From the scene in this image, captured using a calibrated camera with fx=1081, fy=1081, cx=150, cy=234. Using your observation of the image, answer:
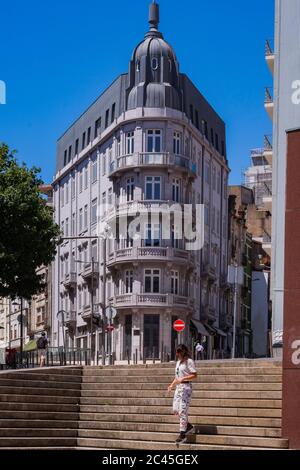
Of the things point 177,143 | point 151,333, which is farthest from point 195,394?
point 177,143

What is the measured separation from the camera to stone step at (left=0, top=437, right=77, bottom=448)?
21797 mm

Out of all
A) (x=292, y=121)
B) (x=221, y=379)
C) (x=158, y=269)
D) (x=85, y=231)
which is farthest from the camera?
(x=85, y=231)

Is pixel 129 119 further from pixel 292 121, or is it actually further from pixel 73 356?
pixel 292 121

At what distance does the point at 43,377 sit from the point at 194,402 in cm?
465

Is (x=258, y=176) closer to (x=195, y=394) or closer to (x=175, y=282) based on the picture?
(x=175, y=282)

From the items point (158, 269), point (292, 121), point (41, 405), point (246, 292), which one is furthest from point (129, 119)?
point (41, 405)

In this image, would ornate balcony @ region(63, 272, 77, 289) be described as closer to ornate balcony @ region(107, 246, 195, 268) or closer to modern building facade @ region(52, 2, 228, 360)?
modern building facade @ region(52, 2, 228, 360)

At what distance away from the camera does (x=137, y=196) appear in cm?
7369

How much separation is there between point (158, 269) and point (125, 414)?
4932cm

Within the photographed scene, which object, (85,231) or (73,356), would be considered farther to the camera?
(85,231)

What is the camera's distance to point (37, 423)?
76.0 feet

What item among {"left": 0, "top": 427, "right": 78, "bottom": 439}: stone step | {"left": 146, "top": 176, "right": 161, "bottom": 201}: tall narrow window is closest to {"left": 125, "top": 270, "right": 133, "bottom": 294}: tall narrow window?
{"left": 146, "top": 176, "right": 161, "bottom": 201}: tall narrow window

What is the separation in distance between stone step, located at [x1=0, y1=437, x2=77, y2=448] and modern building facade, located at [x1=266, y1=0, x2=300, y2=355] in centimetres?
1170
